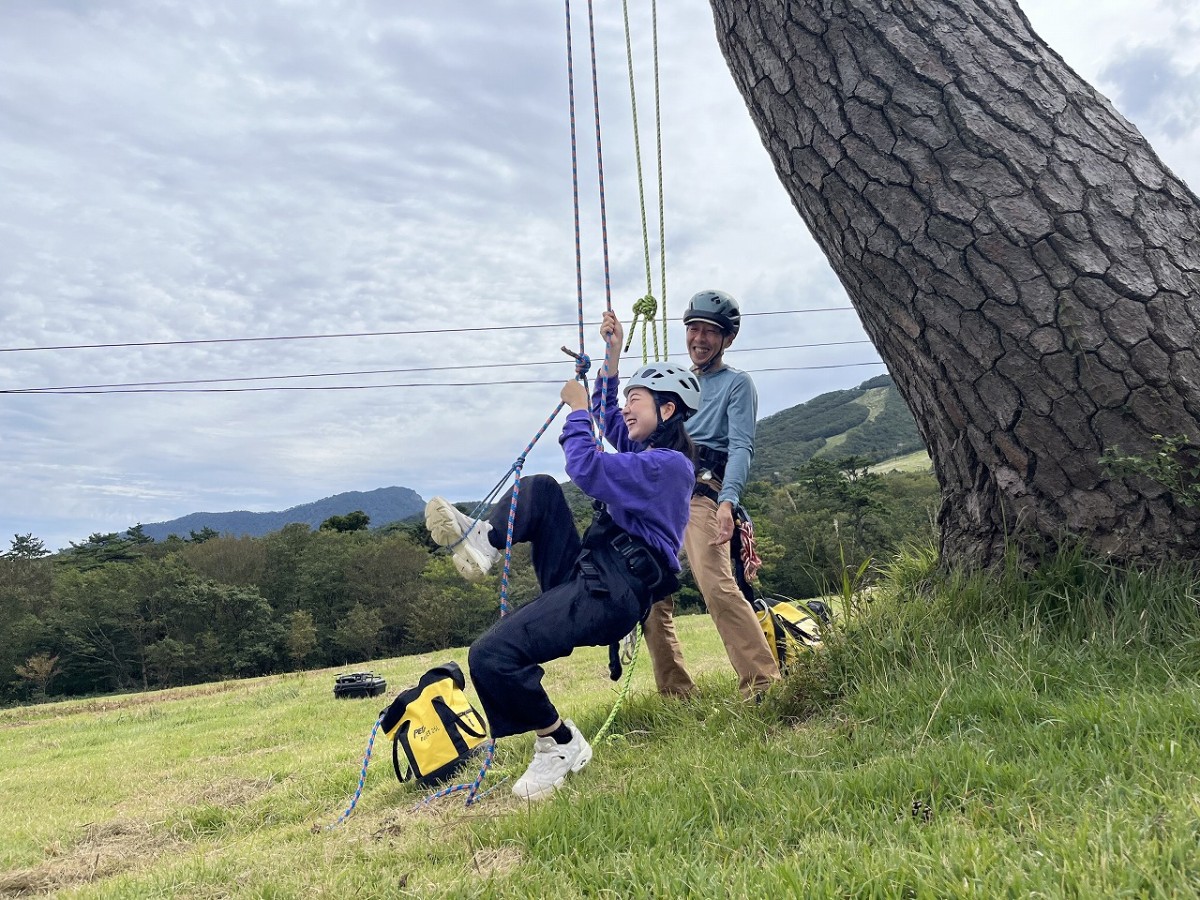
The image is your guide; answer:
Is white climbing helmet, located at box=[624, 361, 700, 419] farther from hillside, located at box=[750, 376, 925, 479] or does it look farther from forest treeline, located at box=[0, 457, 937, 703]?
hillside, located at box=[750, 376, 925, 479]

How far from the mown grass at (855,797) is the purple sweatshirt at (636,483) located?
0.93 m

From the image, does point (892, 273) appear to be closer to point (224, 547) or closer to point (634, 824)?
point (634, 824)

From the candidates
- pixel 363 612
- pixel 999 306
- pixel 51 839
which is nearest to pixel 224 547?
pixel 363 612

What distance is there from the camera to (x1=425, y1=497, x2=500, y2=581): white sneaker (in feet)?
11.5

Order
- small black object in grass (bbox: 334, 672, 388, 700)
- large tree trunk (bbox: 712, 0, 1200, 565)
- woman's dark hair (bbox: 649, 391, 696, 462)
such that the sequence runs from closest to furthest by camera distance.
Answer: large tree trunk (bbox: 712, 0, 1200, 565) → woman's dark hair (bbox: 649, 391, 696, 462) → small black object in grass (bbox: 334, 672, 388, 700)

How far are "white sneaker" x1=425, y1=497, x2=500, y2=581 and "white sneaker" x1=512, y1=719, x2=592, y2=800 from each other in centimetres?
83

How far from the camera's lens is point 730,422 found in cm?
432

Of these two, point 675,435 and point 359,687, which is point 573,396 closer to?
point 675,435

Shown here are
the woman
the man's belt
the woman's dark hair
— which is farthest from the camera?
the man's belt

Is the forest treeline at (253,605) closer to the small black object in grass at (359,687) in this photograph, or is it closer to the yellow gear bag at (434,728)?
the small black object in grass at (359,687)

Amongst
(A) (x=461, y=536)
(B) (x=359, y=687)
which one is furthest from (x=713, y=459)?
(B) (x=359, y=687)

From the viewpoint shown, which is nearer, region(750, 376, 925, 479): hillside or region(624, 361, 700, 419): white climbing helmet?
region(624, 361, 700, 419): white climbing helmet

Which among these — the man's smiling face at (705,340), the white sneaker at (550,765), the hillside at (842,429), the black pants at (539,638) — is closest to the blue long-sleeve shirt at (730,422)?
the man's smiling face at (705,340)

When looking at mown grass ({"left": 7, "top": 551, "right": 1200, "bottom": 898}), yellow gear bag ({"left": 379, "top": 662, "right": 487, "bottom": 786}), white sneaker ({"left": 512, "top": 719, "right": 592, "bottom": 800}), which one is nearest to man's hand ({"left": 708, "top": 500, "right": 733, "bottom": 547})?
mown grass ({"left": 7, "top": 551, "right": 1200, "bottom": 898})
